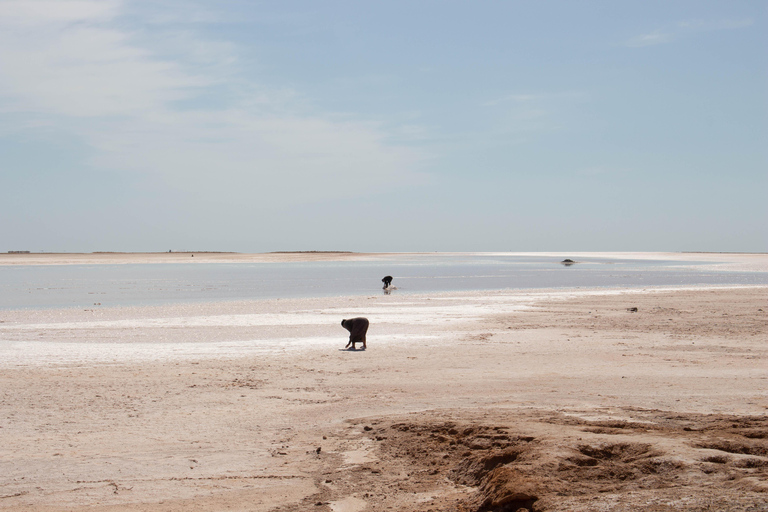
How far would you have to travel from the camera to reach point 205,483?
20.8ft

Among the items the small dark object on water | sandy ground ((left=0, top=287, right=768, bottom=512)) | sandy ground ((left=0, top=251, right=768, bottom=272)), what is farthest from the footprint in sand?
sandy ground ((left=0, top=251, right=768, bottom=272))

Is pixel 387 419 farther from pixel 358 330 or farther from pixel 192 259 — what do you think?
pixel 192 259

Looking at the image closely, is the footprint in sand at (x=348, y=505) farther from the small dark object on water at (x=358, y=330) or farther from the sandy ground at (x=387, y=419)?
the small dark object on water at (x=358, y=330)

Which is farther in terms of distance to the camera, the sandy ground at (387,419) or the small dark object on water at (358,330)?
the small dark object on water at (358,330)

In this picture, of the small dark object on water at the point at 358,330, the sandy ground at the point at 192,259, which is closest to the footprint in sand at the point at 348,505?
the small dark object on water at the point at 358,330

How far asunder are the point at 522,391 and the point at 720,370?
4.14 meters

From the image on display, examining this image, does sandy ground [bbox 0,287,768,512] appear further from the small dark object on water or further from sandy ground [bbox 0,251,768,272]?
sandy ground [bbox 0,251,768,272]

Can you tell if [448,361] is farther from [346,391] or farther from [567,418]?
[567,418]

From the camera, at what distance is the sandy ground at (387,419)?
5.69 metres

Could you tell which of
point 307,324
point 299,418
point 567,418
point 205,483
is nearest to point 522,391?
point 567,418

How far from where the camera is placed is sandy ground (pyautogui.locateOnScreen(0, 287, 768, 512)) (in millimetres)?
5691

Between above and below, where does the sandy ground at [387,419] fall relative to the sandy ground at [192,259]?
below

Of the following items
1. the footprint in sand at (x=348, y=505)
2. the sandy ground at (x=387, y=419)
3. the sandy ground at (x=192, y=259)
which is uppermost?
the sandy ground at (x=192, y=259)

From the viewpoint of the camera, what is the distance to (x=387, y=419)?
850 centimetres
